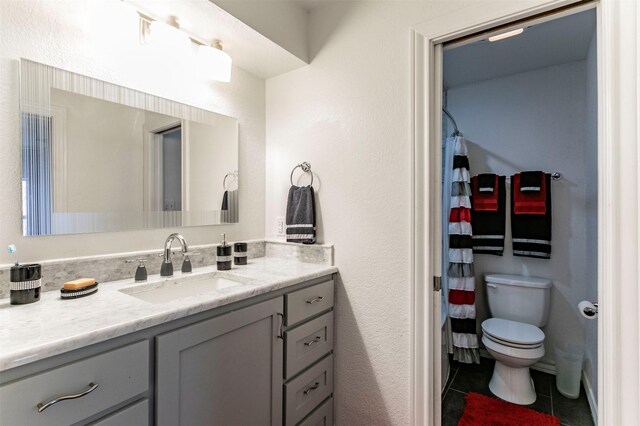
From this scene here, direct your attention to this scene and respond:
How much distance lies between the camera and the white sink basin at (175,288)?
1287 millimetres

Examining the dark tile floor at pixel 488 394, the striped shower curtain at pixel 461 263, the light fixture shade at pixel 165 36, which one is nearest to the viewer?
the light fixture shade at pixel 165 36

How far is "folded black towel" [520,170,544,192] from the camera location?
2.31m

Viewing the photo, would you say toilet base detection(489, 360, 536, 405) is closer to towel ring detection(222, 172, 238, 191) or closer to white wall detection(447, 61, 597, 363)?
white wall detection(447, 61, 597, 363)

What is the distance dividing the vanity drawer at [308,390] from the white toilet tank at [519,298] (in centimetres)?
151

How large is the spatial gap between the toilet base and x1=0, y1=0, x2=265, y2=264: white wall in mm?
2048

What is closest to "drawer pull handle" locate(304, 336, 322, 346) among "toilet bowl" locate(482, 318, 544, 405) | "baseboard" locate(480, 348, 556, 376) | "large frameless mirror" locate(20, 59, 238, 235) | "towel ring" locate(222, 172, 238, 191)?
"large frameless mirror" locate(20, 59, 238, 235)

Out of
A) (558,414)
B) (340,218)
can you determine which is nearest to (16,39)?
(340,218)

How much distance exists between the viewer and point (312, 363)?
1.51 metres

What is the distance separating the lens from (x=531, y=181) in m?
2.34

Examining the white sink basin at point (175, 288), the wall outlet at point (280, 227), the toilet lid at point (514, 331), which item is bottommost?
the toilet lid at point (514, 331)

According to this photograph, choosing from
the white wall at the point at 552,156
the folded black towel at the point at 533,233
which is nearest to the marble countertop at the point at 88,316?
the folded black towel at the point at 533,233

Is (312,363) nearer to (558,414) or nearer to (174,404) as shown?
(174,404)

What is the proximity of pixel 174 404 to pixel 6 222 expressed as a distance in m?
0.87

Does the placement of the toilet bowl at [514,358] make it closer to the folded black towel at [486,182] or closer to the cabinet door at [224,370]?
the folded black towel at [486,182]
